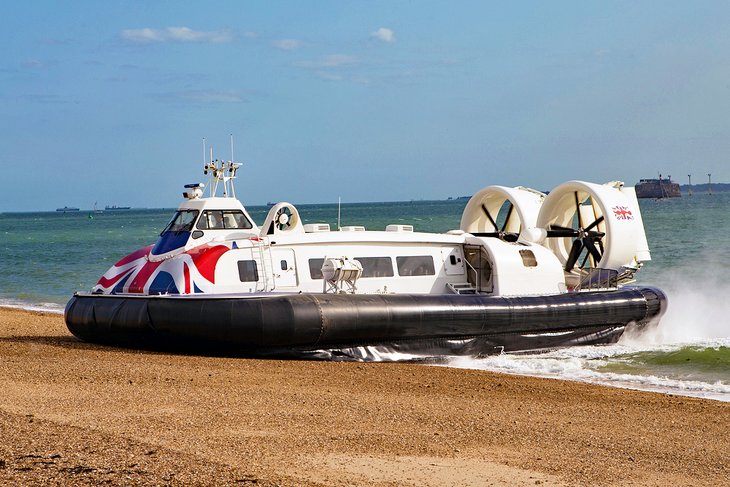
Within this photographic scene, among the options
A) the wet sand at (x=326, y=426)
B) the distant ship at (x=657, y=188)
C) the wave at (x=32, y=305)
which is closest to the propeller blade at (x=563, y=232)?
the wet sand at (x=326, y=426)

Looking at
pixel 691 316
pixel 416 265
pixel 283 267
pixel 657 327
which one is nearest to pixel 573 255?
pixel 657 327

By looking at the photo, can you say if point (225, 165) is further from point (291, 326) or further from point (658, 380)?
point (658, 380)

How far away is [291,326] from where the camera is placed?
1027cm

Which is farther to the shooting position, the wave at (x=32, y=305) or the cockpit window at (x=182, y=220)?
the wave at (x=32, y=305)

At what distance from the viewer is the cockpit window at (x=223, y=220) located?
37.6ft

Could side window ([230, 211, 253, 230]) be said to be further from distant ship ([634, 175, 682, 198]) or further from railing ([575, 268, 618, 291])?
distant ship ([634, 175, 682, 198])

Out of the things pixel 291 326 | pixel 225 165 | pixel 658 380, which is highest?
pixel 225 165

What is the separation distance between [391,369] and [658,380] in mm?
2857

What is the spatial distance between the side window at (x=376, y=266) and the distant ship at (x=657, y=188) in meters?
103

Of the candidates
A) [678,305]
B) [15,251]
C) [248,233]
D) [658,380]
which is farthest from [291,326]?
[15,251]

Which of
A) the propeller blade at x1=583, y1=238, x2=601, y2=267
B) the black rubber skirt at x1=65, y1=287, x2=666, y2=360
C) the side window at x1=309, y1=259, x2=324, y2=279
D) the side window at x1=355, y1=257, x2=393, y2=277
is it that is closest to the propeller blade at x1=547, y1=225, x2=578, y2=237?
the propeller blade at x1=583, y1=238, x2=601, y2=267

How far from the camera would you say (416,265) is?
Answer: 1234cm

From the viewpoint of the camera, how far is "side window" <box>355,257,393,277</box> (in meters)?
11.9

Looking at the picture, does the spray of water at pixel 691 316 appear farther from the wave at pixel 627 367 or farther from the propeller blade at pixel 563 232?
the propeller blade at pixel 563 232
